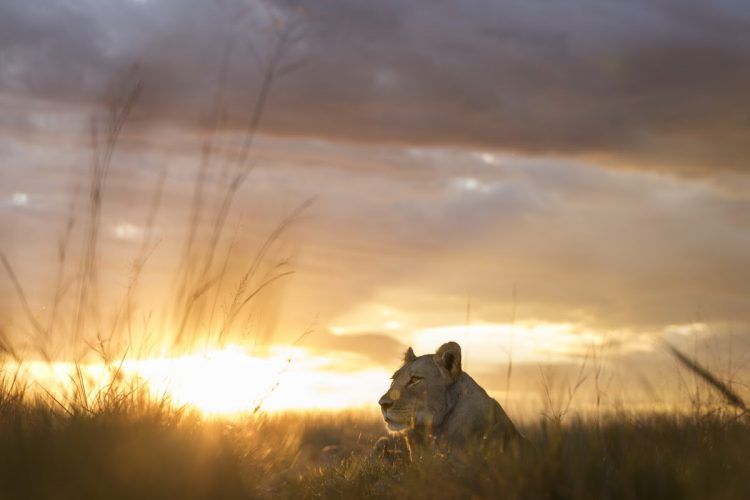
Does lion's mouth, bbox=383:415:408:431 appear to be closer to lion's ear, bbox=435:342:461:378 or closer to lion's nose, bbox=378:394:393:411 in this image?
lion's nose, bbox=378:394:393:411

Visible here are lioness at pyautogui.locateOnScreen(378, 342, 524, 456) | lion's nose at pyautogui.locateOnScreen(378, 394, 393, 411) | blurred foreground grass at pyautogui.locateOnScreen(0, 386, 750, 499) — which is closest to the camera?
blurred foreground grass at pyautogui.locateOnScreen(0, 386, 750, 499)

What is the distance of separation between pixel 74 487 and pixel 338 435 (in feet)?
27.2

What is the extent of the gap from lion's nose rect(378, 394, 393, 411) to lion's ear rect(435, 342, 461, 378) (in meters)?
0.44

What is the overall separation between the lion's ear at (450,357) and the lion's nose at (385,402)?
44 cm

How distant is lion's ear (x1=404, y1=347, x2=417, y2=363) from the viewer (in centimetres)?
636

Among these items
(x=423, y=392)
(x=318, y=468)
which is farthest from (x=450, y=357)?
(x=318, y=468)

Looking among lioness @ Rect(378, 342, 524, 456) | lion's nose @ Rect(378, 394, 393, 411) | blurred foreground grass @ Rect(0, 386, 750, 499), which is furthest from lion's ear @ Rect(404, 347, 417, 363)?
Result: blurred foreground grass @ Rect(0, 386, 750, 499)

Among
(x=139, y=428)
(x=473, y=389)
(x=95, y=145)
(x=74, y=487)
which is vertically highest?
(x=95, y=145)

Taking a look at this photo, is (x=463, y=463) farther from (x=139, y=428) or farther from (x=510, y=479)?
(x=139, y=428)

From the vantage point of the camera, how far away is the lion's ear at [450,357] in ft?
19.9

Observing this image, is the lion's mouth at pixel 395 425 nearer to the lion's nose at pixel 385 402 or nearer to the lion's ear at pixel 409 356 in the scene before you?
the lion's nose at pixel 385 402

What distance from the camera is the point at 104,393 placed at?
19.3 ft

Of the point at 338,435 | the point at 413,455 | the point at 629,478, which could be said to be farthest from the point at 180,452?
the point at 338,435

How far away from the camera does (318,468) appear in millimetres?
6359
